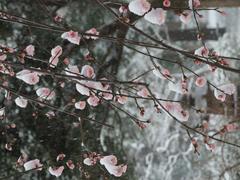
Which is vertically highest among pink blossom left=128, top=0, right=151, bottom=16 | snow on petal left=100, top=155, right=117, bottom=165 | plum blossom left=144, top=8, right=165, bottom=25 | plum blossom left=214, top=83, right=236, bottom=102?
pink blossom left=128, top=0, right=151, bottom=16

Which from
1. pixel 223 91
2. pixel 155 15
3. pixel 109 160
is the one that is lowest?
pixel 109 160

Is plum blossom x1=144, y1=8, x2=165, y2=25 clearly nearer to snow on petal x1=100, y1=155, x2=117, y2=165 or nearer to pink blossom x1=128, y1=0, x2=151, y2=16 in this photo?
pink blossom x1=128, y1=0, x2=151, y2=16

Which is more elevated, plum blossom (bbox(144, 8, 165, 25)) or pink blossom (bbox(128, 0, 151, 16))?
pink blossom (bbox(128, 0, 151, 16))

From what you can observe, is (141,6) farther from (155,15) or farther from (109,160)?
(109,160)

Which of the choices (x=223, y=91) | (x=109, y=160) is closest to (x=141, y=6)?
(x=223, y=91)

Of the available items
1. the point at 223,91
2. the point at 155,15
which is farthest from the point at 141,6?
the point at 223,91

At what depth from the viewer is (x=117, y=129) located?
4.09 meters

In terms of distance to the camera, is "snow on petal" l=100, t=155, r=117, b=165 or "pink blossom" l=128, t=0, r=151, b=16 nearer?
"pink blossom" l=128, t=0, r=151, b=16

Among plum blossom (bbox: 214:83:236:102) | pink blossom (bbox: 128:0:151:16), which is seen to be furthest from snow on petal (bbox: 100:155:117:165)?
pink blossom (bbox: 128:0:151:16)

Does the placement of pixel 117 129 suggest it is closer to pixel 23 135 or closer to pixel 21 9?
pixel 23 135

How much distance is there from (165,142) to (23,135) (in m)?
3.46

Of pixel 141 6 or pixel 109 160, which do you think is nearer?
pixel 141 6

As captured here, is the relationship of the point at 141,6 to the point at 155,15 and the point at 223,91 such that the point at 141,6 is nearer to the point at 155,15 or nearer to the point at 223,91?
the point at 155,15

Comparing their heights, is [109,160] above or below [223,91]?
below
